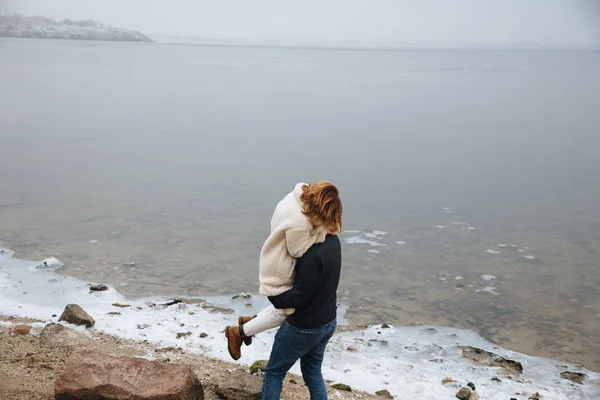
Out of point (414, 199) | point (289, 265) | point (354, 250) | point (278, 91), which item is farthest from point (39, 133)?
point (289, 265)

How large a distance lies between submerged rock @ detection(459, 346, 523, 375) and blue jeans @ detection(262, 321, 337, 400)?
2.22m

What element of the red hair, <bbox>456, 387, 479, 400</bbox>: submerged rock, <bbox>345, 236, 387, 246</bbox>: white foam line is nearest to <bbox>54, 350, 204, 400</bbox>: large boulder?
the red hair

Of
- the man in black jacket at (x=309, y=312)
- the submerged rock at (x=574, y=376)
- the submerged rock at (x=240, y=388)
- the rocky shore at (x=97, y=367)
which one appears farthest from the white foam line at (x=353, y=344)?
the man in black jacket at (x=309, y=312)

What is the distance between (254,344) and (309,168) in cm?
813

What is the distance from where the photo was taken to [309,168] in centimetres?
1305

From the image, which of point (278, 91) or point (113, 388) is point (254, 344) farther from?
point (278, 91)

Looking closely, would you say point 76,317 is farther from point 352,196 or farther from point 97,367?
point 352,196

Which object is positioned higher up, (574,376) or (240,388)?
(240,388)

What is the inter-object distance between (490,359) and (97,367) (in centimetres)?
299

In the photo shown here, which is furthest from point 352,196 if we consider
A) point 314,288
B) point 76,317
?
point 314,288

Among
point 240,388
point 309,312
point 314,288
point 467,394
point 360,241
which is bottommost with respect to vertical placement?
point 360,241

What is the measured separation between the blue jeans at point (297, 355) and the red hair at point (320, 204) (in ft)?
1.66

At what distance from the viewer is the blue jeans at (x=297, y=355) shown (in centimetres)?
319

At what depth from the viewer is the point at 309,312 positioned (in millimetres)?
3145
